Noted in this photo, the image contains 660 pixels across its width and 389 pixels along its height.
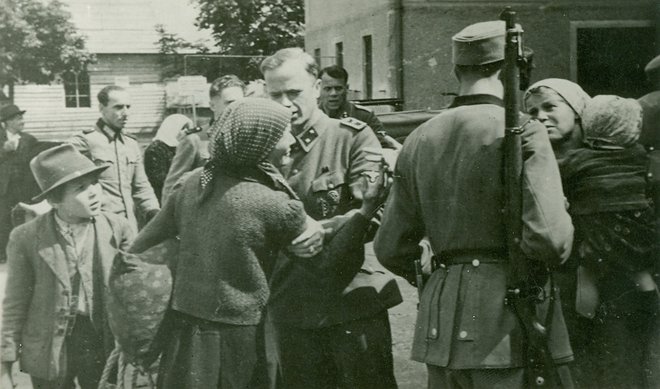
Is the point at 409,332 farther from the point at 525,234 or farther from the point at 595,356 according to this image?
the point at 525,234

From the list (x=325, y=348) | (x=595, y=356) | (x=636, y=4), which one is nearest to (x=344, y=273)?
(x=325, y=348)

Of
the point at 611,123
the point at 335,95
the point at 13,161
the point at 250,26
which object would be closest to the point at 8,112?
the point at 13,161

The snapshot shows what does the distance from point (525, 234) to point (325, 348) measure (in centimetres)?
129

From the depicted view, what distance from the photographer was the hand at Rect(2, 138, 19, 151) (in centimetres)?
1023

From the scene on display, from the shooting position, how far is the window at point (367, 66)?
17.0 m

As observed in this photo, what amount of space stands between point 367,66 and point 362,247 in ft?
45.7

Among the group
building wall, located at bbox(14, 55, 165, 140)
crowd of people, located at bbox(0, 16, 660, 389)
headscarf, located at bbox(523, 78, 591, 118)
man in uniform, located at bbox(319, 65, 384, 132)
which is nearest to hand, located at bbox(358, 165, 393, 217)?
crowd of people, located at bbox(0, 16, 660, 389)

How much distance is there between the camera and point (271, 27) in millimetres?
24016

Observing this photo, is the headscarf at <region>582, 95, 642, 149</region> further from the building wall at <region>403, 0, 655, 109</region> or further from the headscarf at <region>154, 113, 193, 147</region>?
the building wall at <region>403, 0, 655, 109</region>

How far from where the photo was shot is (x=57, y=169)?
13.5ft

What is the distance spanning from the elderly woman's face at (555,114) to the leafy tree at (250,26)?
18.3 metres

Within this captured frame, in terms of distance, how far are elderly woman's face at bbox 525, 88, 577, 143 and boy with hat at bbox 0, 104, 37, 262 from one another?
25.5ft

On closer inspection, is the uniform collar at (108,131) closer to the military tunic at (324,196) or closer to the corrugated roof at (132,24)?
the military tunic at (324,196)

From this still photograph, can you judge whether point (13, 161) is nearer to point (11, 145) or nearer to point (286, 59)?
point (11, 145)
